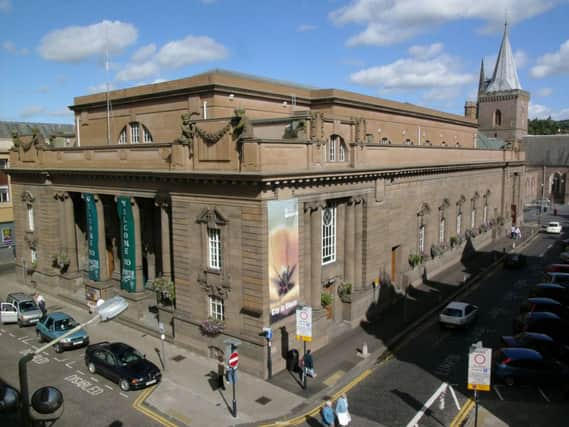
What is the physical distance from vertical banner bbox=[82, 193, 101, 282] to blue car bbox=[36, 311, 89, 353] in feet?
22.4

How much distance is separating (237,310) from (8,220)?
4149cm

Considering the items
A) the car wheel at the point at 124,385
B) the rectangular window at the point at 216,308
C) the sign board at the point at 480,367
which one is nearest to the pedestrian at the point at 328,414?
the sign board at the point at 480,367

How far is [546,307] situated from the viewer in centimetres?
3117

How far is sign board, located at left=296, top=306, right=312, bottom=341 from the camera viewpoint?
22688 mm

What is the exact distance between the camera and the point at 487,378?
691 inches

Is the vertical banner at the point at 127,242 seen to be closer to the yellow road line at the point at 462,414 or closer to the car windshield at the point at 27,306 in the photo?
the car windshield at the point at 27,306

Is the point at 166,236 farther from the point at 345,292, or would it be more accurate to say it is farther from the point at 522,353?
the point at 522,353

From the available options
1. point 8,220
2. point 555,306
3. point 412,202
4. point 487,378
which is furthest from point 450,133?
Answer: point 8,220

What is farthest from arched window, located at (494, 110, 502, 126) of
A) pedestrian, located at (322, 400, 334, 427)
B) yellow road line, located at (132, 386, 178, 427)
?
yellow road line, located at (132, 386, 178, 427)

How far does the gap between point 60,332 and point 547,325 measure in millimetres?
27817

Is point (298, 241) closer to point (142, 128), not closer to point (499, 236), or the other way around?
point (142, 128)

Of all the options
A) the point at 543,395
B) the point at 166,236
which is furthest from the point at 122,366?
the point at 543,395

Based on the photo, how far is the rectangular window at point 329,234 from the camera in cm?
3000

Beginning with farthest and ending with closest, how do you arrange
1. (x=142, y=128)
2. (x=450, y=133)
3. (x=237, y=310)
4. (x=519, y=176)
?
(x=519, y=176), (x=450, y=133), (x=142, y=128), (x=237, y=310)
